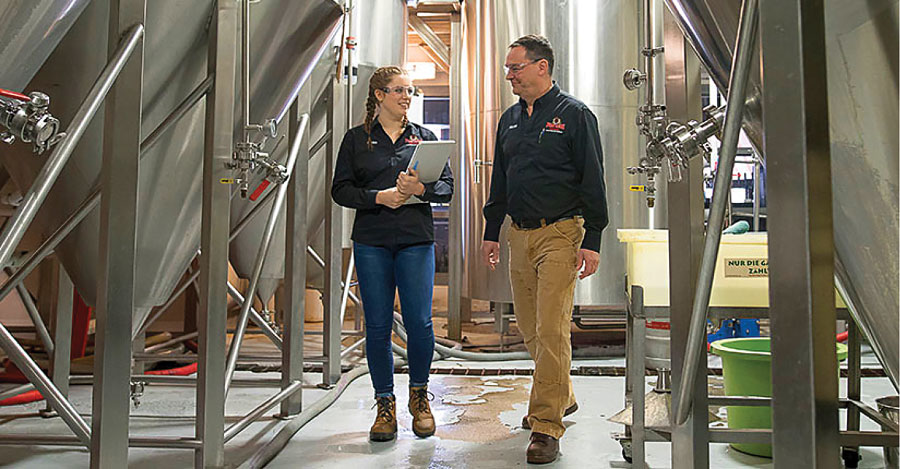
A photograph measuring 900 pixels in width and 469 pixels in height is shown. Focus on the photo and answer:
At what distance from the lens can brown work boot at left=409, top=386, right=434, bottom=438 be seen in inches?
92.7

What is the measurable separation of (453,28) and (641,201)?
1.97 metres

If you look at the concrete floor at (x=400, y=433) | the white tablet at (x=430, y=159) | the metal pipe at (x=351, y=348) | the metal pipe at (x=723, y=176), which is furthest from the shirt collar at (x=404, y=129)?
the metal pipe at (x=351, y=348)

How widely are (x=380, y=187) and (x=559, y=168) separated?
63 cm

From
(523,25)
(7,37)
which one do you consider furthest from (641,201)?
(7,37)

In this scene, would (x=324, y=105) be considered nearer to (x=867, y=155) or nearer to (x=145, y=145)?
(x=145, y=145)

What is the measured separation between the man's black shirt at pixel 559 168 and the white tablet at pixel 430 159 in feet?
0.81

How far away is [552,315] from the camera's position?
2.11 metres

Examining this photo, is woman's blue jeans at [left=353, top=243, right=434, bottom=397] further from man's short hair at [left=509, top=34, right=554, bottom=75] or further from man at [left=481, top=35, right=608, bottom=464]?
man's short hair at [left=509, top=34, right=554, bottom=75]

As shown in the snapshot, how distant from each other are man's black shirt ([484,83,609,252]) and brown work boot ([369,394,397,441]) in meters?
0.78

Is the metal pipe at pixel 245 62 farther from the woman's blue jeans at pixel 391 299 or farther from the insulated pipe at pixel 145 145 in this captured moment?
the woman's blue jeans at pixel 391 299

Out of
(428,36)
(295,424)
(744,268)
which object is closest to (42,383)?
(295,424)

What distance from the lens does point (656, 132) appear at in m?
1.53

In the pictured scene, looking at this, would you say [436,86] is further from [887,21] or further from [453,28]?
[887,21]

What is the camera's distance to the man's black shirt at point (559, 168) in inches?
85.2
